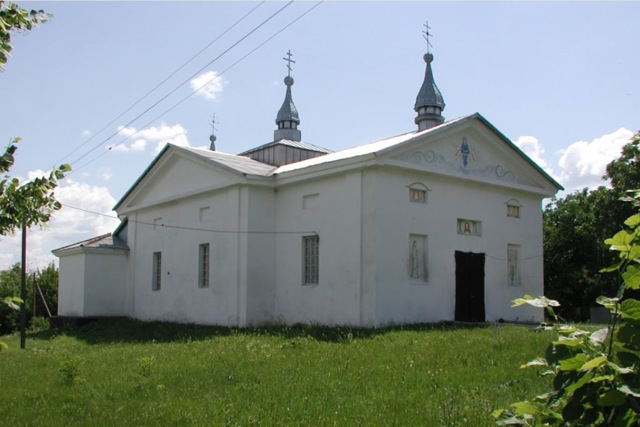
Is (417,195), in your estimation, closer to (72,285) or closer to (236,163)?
(236,163)

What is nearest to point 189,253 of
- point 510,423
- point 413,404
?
point 413,404

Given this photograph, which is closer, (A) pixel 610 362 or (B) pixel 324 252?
(A) pixel 610 362

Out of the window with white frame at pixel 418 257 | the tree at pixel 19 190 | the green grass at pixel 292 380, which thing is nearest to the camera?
the tree at pixel 19 190

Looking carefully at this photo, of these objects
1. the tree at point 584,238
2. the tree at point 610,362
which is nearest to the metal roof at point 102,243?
the tree at point 584,238

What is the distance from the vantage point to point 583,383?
251cm

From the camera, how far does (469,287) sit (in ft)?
59.9

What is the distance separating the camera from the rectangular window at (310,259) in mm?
18156

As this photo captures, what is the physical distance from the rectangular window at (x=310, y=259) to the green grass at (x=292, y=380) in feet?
9.15

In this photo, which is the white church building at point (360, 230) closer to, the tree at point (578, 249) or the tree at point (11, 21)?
the tree at point (578, 249)

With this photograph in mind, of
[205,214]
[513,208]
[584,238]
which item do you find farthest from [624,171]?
[205,214]

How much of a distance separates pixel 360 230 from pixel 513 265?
600 centimetres

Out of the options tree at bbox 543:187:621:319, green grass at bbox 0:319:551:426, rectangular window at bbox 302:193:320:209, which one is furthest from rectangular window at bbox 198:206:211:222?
tree at bbox 543:187:621:319

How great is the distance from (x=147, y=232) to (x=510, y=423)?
23321 mm

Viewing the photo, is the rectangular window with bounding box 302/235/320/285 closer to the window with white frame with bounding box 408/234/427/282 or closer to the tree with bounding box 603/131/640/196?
the window with white frame with bounding box 408/234/427/282
